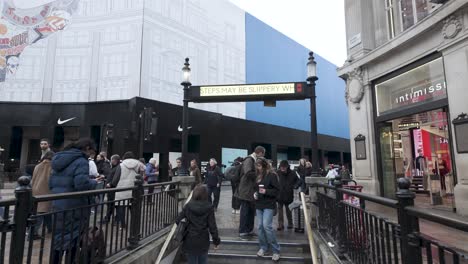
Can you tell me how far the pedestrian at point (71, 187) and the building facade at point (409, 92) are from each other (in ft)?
27.8

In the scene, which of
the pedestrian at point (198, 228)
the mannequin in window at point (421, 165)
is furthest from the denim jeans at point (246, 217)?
the mannequin in window at point (421, 165)

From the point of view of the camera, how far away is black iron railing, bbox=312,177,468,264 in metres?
2.10

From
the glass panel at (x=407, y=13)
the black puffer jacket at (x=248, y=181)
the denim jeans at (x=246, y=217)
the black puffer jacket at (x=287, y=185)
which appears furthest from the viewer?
the glass panel at (x=407, y=13)

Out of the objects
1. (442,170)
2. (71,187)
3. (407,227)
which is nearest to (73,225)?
(71,187)

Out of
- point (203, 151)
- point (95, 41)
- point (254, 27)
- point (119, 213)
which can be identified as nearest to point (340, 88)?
point (254, 27)

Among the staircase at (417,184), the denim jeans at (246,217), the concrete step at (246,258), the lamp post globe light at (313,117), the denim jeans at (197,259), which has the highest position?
the lamp post globe light at (313,117)

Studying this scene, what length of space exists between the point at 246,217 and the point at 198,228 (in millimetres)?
2571

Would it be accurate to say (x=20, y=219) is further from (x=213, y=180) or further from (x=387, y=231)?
(x=213, y=180)

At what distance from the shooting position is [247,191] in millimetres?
6871

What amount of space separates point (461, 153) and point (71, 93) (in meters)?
20.9

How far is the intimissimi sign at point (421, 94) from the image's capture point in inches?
340

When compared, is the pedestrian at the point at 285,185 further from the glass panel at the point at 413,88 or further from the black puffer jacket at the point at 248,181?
the glass panel at the point at 413,88

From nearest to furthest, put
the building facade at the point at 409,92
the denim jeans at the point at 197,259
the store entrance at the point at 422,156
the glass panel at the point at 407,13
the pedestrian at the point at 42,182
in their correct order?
the denim jeans at the point at 197,259 → the pedestrian at the point at 42,182 → the building facade at the point at 409,92 → the glass panel at the point at 407,13 → the store entrance at the point at 422,156

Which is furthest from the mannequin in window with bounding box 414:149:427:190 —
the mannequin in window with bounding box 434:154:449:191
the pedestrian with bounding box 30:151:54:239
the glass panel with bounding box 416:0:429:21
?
the pedestrian with bounding box 30:151:54:239
